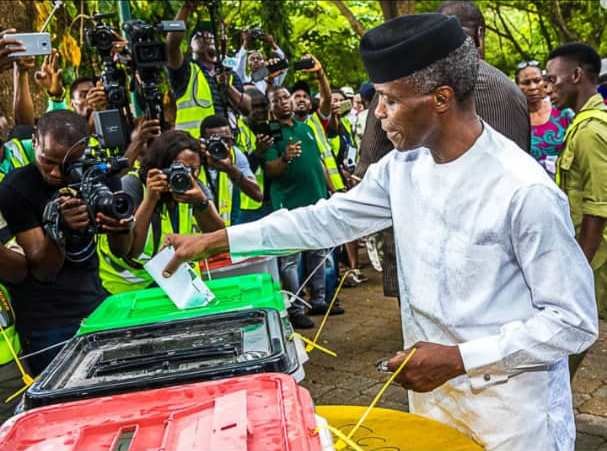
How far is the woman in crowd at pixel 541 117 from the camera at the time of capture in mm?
4910

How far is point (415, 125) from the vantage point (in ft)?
5.13

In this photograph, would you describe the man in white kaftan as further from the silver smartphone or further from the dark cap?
the silver smartphone

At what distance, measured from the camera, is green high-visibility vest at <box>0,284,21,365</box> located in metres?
2.41

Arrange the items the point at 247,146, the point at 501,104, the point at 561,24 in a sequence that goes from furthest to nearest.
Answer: the point at 561,24 → the point at 247,146 → the point at 501,104

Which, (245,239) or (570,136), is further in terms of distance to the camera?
(570,136)

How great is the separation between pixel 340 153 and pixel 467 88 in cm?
557

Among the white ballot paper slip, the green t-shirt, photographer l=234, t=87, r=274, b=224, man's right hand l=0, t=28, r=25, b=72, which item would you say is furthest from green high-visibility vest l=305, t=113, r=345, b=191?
the white ballot paper slip

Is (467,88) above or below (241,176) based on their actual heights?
above

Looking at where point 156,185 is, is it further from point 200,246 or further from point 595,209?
point 595,209

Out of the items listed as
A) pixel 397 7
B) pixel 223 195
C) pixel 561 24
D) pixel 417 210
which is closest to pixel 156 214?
pixel 223 195

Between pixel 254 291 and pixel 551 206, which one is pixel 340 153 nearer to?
pixel 254 291

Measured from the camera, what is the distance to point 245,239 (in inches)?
74.6

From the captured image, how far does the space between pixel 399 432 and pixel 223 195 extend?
A: 2809mm

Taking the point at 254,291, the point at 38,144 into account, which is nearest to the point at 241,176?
the point at 38,144
